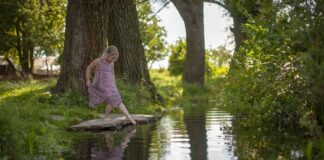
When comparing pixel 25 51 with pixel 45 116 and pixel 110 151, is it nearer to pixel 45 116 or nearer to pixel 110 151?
pixel 45 116

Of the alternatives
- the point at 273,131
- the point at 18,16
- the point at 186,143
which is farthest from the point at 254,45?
the point at 18,16

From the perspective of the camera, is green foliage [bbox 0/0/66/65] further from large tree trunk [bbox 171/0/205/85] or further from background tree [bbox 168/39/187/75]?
background tree [bbox 168/39/187/75]

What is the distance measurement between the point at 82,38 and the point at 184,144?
7.05 m

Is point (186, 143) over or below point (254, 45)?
below

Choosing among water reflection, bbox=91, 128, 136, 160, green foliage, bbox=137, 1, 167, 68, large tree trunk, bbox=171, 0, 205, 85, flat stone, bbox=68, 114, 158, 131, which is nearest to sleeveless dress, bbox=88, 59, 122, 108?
flat stone, bbox=68, 114, 158, 131

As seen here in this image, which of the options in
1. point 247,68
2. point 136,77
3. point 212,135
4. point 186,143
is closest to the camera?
point 186,143

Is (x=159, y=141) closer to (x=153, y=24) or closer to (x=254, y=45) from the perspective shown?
A: (x=254, y=45)

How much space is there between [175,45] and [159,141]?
142ft

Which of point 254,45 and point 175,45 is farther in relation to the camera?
point 175,45

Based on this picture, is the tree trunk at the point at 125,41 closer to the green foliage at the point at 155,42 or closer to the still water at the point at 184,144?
the still water at the point at 184,144

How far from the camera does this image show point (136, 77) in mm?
20375

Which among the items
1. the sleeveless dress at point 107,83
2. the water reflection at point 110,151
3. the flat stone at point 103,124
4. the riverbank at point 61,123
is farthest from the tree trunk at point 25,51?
the water reflection at point 110,151

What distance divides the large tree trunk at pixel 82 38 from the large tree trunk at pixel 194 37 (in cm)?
1511

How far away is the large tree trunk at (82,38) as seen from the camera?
17.2 metres
